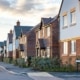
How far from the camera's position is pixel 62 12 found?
1706 inches

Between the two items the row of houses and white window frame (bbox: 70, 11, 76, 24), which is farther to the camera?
white window frame (bbox: 70, 11, 76, 24)

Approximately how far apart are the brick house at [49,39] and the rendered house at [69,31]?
11.0 feet

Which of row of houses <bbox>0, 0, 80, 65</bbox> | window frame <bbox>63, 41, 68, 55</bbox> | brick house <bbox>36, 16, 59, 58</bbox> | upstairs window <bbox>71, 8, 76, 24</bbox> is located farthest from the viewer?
brick house <bbox>36, 16, 59, 58</bbox>

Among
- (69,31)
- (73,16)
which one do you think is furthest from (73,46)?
(73,16)

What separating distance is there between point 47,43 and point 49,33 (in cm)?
174

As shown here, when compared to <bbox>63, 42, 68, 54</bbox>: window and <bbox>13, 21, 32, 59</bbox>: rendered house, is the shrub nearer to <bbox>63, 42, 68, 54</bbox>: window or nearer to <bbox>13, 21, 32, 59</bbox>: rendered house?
<bbox>63, 42, 68, 54</bbox>: window

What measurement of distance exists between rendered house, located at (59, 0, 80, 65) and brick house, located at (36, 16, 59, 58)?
11.0ft

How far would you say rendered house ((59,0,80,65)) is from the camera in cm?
3756

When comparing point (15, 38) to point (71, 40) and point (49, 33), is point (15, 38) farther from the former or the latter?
point (71, 40)

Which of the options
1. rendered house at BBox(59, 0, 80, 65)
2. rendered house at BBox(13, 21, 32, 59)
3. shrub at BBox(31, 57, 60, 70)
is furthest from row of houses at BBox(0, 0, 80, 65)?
rendered house at BBox(13, 21, 32, 59)

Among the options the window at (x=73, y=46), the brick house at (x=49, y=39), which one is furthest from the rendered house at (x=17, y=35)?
the window at (x=73, y=46)

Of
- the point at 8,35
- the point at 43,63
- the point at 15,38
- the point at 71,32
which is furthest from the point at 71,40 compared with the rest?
the point at 8,35

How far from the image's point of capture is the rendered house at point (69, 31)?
37.6m

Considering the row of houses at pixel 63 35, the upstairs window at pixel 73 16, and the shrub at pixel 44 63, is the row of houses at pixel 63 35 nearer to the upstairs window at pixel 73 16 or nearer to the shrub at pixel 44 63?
the upstairs window at pixel 73 16
